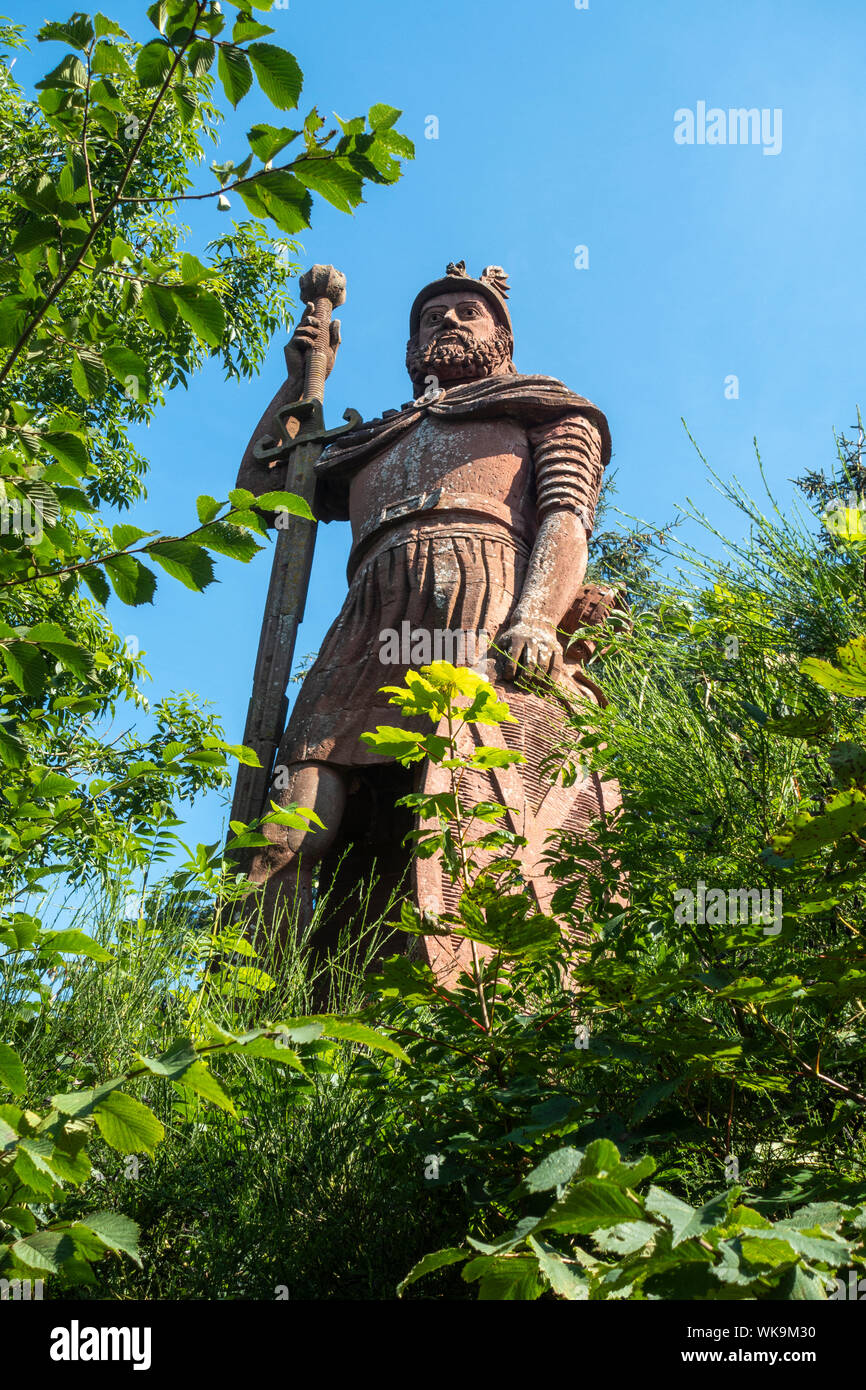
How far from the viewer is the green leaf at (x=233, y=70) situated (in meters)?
2.09

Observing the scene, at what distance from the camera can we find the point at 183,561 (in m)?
2.15

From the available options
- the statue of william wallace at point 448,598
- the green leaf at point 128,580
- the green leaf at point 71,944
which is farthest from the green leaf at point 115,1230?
the statue of william wallace at point 448,598

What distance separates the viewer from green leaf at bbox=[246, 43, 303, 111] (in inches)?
81.1

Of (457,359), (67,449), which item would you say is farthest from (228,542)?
(457,359)

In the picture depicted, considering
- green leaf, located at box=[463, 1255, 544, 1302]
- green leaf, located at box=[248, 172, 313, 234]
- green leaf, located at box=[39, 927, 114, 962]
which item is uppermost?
green leaf, located at box=[248, 172, 313, 234]

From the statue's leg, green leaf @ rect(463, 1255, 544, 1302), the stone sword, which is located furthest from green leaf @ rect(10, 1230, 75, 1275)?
the stone sword

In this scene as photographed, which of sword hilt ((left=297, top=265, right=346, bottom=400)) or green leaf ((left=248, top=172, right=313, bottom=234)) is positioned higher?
sword hilt ((left=297, top=265, right=346, bottom=400))

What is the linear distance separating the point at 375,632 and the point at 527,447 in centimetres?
138

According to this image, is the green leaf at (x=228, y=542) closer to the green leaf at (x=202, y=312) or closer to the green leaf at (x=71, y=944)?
the green leaf at (x=202, y=312)

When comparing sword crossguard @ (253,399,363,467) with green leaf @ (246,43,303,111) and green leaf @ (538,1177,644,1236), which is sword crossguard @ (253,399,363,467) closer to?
green leaf @ (246,43,303,111)

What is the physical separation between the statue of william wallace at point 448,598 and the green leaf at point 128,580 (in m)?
2.82

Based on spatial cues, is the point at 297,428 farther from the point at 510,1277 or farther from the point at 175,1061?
the point at 510,1277

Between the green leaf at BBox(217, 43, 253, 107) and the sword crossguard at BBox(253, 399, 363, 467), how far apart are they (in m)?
5.14

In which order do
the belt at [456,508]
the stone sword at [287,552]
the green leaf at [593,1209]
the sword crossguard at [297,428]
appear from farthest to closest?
the sword crossguard at [297,428] < the stone sword at [287,552] < the belt at [456,508] < the green leaf at [593,1209]
